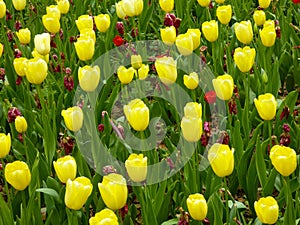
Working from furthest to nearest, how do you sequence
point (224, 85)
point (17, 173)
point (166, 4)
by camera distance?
point (166, 4), point (224, 85), point (17, 173)

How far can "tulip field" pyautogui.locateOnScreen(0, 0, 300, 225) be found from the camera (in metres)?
2.16

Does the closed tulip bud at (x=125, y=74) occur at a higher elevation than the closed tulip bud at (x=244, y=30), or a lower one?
lower

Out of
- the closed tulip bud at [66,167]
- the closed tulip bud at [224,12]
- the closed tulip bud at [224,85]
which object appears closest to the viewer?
the closed tulip bud at [66,167]

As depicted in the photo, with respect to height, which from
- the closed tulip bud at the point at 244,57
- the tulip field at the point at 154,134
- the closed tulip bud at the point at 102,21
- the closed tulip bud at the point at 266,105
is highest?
the closed tulip bud at the point at 102,21

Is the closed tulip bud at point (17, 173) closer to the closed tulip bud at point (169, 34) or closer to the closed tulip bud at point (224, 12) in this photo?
the closed tulip bud at point (169, 34)

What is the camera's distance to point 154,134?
2842mm

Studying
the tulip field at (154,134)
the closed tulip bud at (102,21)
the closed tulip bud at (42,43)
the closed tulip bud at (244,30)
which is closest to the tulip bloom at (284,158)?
the tulip field at (154,134)

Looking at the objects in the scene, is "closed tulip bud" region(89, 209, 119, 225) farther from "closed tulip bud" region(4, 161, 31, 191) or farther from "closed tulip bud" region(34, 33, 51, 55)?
"closed tulip bud" region(34, 33, 51, 55)

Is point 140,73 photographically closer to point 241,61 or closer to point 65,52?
point 241,61

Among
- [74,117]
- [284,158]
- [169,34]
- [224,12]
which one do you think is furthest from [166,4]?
[284,158]

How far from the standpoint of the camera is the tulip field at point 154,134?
216cm

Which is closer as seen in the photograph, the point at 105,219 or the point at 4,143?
the point at 105,219

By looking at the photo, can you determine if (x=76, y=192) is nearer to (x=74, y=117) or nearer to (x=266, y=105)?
(x=74, y=117)

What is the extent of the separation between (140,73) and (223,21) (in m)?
0.75
